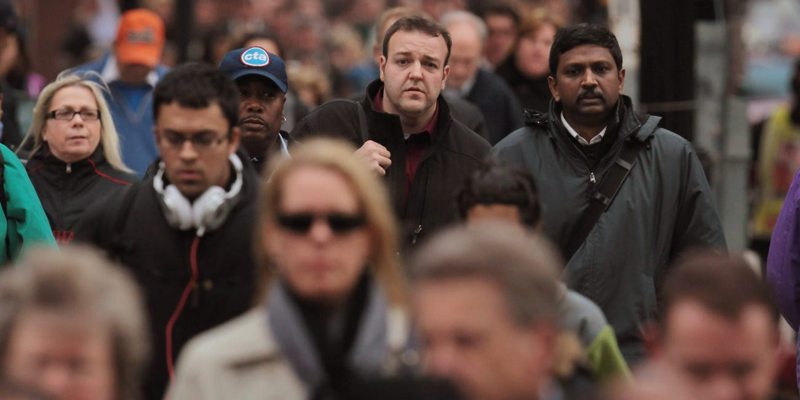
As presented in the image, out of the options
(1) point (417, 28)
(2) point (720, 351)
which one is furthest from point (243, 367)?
(1) point (417, 28)

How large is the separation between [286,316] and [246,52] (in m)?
4.17

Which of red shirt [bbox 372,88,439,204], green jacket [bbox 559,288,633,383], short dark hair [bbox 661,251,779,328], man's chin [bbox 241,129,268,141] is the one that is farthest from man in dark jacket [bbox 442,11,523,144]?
short dark hair [bbox 661,251,779,328]

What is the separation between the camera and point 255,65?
8.41 meters

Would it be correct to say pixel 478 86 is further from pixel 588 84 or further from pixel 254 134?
pixel 254 134

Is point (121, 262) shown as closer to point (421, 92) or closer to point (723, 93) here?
point (421, 92)

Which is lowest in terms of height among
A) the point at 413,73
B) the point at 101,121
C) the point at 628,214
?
the point at 628,214

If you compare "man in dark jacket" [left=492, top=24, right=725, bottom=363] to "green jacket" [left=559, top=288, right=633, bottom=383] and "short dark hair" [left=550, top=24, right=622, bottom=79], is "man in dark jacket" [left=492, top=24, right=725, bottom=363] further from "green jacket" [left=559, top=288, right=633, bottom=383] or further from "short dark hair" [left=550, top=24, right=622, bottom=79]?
"green jacket" [left=559, top=288, right=633, bottom=383]

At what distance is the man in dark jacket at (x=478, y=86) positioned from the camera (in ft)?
38.9

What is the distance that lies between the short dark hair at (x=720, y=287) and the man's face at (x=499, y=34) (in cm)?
956

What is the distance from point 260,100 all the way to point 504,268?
4221mm

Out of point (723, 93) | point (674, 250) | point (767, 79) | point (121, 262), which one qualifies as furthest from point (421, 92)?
point (767, 79)

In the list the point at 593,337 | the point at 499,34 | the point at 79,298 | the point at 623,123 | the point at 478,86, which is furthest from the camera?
the point at 499,34

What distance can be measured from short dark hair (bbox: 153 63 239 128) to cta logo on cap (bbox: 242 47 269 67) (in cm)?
208

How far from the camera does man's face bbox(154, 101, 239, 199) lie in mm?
6094
